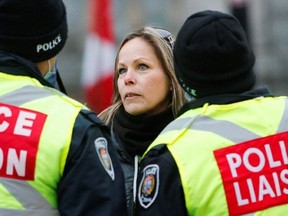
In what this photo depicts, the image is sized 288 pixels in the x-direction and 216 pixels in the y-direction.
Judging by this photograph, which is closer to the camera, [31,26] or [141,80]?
[31,26]

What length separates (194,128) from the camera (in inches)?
190

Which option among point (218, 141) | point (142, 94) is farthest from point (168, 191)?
point (142, 94)

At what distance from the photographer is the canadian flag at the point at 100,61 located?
37.7 feet

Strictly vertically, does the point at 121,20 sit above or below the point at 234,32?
below

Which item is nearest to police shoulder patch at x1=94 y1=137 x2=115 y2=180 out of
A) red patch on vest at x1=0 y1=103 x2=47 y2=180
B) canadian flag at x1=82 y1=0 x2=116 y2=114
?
red patch on vest at x1=0 y1=103 x2=47 y2=180

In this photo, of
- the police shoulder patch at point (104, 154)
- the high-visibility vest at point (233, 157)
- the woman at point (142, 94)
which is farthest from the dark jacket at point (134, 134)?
the high-visibility vest at point (233, 157)

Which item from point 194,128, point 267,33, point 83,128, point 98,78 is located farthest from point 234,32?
point 267,33

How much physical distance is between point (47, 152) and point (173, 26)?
10.8 meters

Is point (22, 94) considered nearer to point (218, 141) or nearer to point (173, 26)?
point (218, 141)

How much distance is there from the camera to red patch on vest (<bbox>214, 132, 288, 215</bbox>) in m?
4.73

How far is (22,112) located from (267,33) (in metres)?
11.0

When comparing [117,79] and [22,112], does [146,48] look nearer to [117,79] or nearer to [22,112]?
[117,79]

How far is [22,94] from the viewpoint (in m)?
4.89

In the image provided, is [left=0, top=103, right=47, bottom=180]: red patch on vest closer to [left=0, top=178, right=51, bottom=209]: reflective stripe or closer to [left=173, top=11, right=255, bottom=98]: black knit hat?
[left=0, top=178, right=51, bottom=209]: reflective stripe
